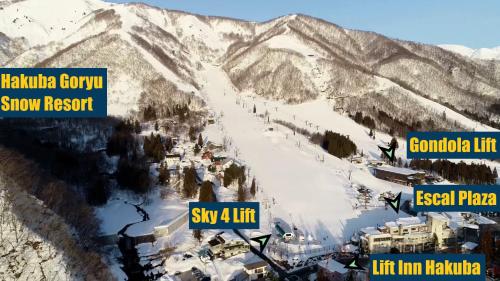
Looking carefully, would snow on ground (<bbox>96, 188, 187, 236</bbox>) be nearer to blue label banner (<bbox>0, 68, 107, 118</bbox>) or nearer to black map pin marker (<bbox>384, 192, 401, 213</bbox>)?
blue label banner (<bbox>0, 68, 107, 118</bbox>)

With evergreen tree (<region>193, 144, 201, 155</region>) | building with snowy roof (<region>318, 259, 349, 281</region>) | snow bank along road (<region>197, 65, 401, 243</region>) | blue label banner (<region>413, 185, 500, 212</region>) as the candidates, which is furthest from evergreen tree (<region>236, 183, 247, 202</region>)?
blue label banner (<region>413, 185, 500, 212</region>)

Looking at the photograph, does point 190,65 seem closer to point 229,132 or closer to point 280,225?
point 229,132

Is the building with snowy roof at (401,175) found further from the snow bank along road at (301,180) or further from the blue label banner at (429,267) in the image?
the blue label banner at (429,267)

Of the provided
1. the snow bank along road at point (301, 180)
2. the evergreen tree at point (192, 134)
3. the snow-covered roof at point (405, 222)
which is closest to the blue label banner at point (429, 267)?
the snow-covered roof at point (405, 222)

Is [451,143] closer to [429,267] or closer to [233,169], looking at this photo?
[429,267]

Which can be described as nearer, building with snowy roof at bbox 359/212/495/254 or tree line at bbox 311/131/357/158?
building with snowy roof at bbox 359/212/495/254

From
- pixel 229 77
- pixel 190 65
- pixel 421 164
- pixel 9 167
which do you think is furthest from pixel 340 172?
pixel 190 65

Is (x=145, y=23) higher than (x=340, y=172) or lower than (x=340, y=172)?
higher
